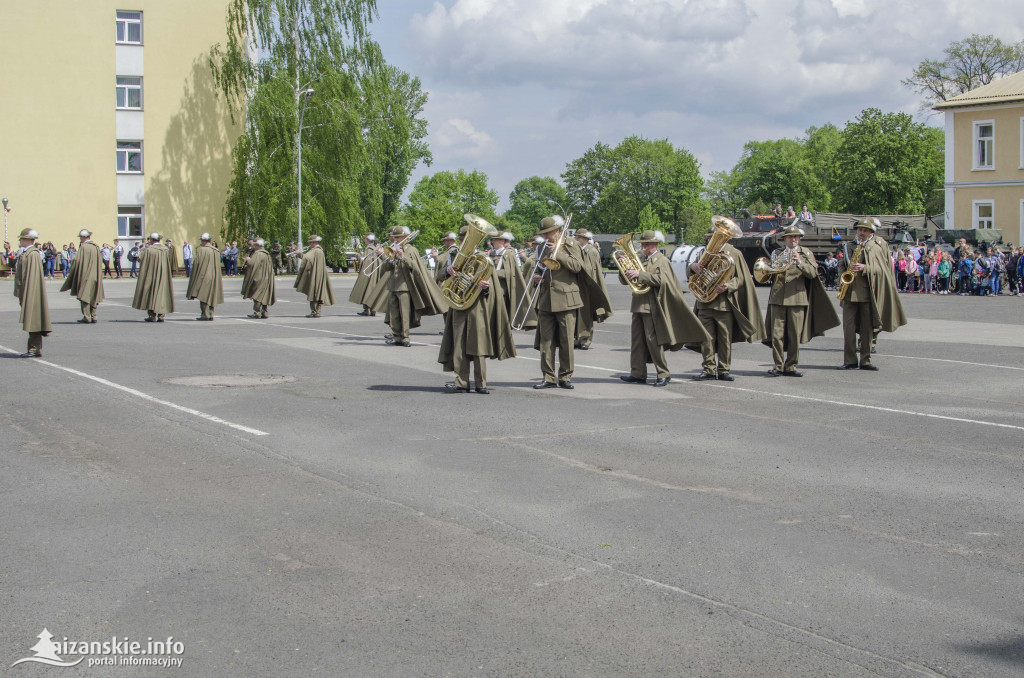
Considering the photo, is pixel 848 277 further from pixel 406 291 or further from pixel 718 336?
pixel 406 291

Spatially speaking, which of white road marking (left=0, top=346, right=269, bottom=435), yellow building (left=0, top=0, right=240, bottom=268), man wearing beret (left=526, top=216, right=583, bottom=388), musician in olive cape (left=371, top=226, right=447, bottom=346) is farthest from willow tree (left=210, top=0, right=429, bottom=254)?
man wearing beret (left=526, top=216, right=583, bottom=388)

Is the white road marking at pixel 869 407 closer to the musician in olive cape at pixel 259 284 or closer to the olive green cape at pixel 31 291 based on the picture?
the olive green cape at pixel 31 291

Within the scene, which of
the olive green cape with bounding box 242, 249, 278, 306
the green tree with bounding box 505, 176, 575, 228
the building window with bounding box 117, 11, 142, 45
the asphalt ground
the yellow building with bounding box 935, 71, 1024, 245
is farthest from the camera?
the green tree with bounding box 505, 176, 575, 228

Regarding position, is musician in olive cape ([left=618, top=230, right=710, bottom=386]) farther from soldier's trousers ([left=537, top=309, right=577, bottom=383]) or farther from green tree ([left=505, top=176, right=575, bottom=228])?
green tree ([left=505, top=176, right=575, bottom=228])

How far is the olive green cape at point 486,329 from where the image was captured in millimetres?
11695

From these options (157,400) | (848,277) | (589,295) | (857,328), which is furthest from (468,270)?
(857,328)

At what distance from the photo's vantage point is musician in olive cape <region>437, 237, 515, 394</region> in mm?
11703

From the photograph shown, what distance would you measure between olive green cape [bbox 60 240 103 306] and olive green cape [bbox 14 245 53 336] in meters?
7.19

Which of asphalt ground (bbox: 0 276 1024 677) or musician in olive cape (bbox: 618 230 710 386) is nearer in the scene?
asphalt ground (bbox: 0 276 1024 677)

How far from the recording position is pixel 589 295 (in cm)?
1348

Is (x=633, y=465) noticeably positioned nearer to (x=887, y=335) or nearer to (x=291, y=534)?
(x=291, y=534)

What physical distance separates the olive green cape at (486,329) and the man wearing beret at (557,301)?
54 centimetres

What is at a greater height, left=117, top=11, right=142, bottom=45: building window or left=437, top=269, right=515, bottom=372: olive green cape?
left=117, top=11, right=142, bottom=45: building window

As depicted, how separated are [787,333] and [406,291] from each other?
6.47 meters
